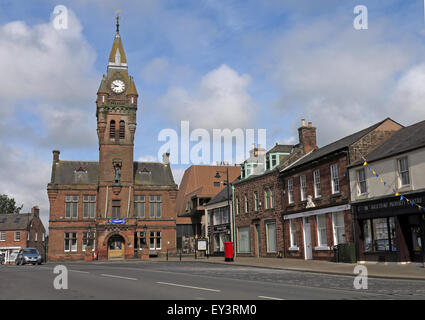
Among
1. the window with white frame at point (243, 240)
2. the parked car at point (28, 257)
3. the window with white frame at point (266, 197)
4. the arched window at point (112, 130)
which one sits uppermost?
the arched window at point (112, 130)

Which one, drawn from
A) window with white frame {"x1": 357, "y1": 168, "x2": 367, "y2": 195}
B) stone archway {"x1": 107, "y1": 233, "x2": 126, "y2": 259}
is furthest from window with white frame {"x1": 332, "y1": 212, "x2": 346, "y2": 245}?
stone archway {"x1": 107, "y1": 233, "x2": 126, "y2": 259}

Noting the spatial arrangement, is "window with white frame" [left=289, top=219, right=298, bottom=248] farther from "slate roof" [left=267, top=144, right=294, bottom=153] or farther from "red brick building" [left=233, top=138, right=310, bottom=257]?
"slate roof" [left=267, top=144, right=294, bottom=153]

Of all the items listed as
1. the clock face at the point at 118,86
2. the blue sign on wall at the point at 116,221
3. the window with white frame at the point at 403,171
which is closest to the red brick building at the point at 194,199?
the blue sign on wall at the point at 116,221

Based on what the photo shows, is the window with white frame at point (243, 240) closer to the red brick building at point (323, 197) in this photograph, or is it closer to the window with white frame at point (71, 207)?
the red brick building at point (323, 197)

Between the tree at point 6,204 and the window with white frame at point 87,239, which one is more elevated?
the tree at point 6,204

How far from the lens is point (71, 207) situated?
190ft

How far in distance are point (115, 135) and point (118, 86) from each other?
20.1 ft

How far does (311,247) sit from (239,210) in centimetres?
1270

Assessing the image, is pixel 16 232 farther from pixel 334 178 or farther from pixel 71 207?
pixel 334 178

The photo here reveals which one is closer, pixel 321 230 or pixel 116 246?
pixel 321 230

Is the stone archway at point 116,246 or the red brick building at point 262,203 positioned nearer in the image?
the red brick building at point 262,203

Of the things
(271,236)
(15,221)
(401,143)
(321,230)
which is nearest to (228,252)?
(271,236)

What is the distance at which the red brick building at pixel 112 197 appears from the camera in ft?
181

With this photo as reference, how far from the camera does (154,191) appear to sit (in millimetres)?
60156
